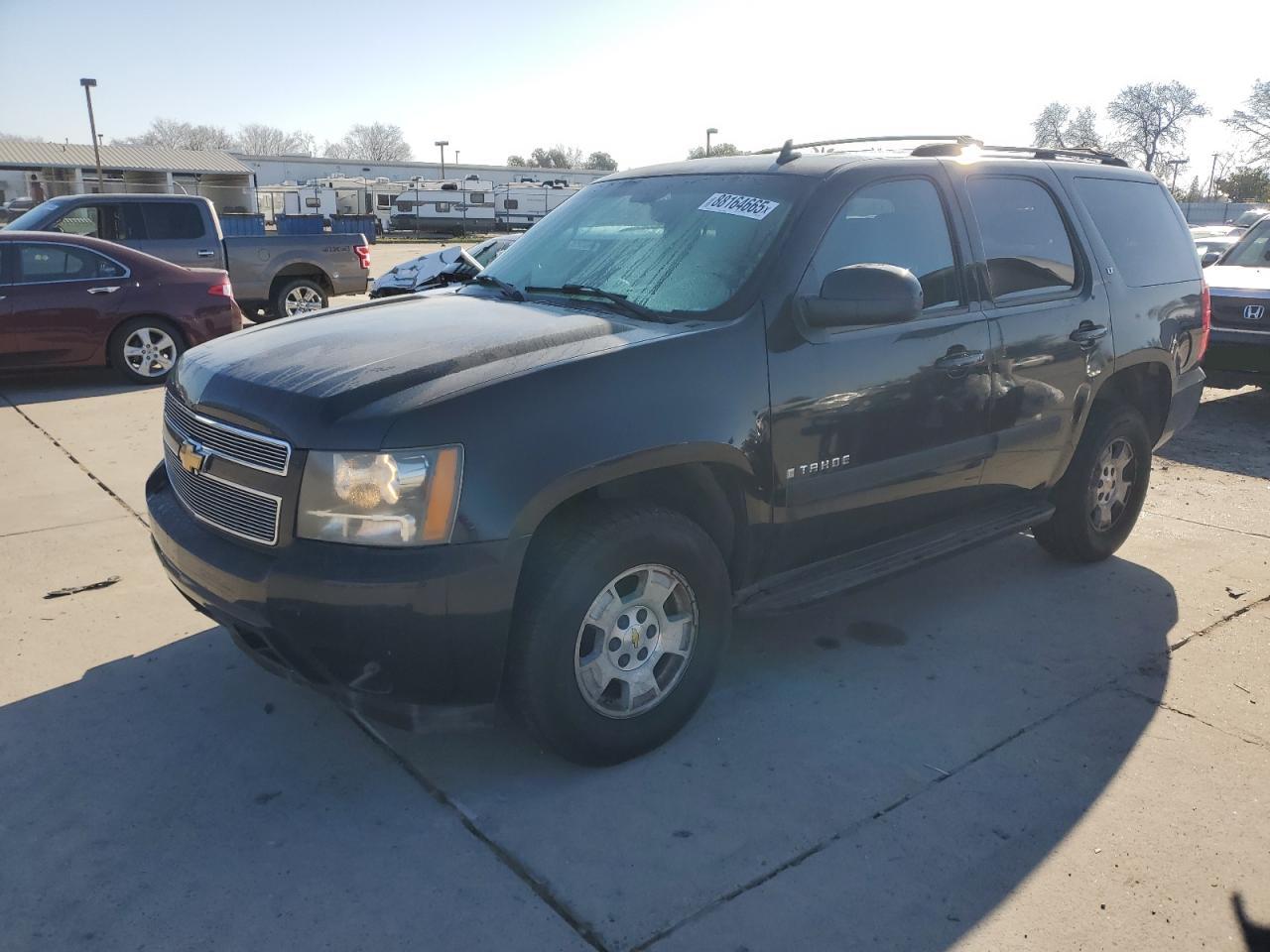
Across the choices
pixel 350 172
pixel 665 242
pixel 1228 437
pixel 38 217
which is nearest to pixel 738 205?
pixel 665 242

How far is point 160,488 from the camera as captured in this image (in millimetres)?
3650

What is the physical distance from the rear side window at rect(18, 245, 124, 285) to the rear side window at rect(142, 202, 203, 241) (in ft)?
8.88

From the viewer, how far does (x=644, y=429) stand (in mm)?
3023

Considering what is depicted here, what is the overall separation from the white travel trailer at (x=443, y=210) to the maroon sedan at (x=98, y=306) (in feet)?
142

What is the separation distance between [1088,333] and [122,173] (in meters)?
57.6

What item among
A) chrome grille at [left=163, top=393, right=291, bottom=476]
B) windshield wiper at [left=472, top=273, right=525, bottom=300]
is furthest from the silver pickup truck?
chrome grille at [left=163, top=393, right=291, bottom=476]

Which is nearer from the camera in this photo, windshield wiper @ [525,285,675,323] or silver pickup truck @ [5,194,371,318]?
windshield wiper @ [525,285,675,323]

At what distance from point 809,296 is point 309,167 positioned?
277ft

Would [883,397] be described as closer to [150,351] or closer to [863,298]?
[863,298]

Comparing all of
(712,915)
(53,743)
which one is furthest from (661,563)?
(53,743)

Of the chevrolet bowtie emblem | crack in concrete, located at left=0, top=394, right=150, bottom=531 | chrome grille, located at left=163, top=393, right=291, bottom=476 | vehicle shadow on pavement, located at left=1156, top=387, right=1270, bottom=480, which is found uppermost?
chrome grille, located at left=163, top=393, right=291, bottom=476

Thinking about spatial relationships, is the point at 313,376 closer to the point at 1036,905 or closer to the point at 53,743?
the point at 53,743

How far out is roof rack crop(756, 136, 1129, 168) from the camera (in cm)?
414

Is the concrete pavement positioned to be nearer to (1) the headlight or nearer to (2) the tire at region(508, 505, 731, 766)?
(2) the tire at region(508, 505, 731, 766)
